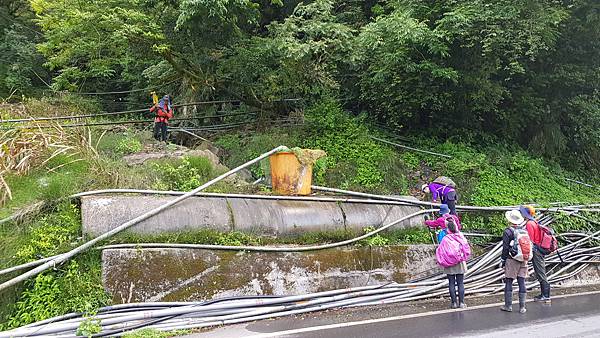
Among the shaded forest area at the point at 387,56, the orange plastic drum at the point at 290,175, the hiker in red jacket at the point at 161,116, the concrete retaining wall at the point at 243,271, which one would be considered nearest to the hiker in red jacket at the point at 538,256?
the concrete retaining wall at the point at 243,271

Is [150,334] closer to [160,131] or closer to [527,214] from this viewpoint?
[527,214]

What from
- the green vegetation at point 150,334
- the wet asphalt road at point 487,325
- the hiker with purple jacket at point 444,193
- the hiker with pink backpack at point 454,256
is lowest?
the wet asphalt road at point 487,325

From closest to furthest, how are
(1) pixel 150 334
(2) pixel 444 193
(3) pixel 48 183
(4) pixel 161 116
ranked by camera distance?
1. (1) pixel 150 334
2. (3) pixel 48 183
3. (2) pixel 444 193
4. (4) pixel 161 116

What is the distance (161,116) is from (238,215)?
18.1 feet

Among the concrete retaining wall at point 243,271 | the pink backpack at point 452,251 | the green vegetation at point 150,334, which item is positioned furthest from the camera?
the pink backpack at point 452,251

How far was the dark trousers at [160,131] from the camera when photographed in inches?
452

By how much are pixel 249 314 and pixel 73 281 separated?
2.20 m

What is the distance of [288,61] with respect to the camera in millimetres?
10602

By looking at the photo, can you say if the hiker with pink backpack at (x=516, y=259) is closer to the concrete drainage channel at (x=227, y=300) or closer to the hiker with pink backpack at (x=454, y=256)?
the hiker with pink backpack at (x=454, y=256)

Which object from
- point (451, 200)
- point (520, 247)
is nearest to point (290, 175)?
point (451, 200)

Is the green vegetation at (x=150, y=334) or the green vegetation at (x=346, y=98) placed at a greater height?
the green vegetation at (x=346, y=98)

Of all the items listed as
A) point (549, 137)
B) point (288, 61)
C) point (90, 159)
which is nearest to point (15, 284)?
point (90, 159)

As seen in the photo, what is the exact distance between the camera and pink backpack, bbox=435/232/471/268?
258 inches

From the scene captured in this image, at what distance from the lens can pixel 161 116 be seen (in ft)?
37.4
